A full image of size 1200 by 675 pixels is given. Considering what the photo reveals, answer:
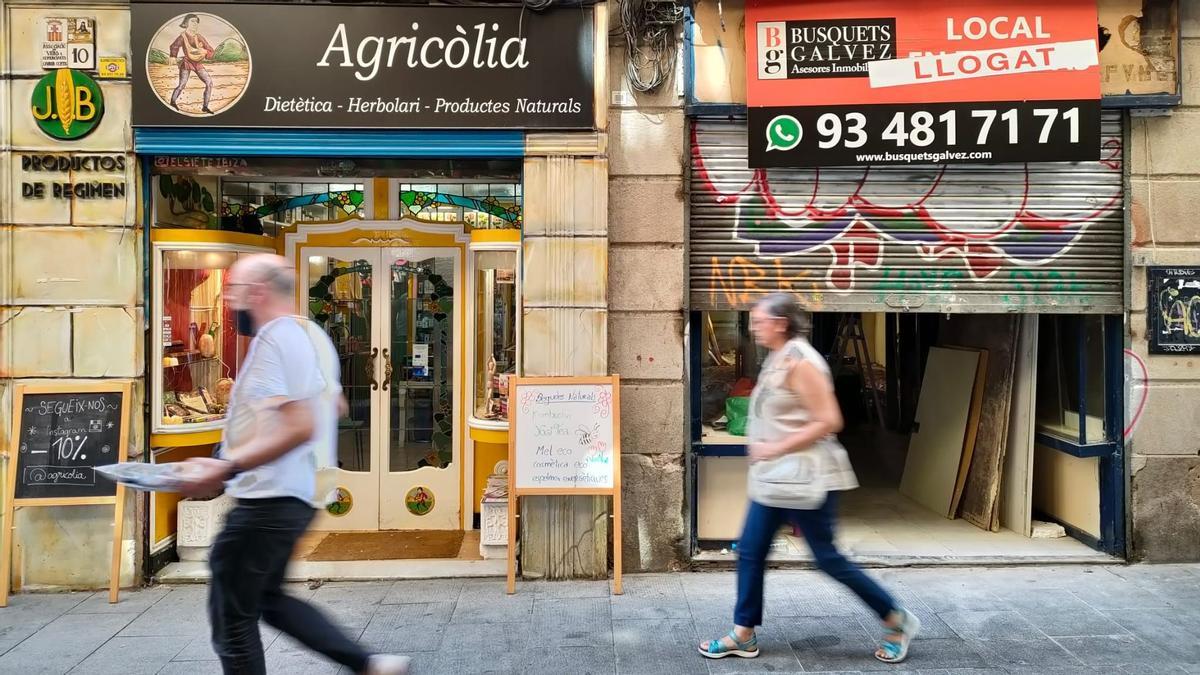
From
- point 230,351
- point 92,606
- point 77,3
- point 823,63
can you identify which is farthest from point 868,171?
point 92,606

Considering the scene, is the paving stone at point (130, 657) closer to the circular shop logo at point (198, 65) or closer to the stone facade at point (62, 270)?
the stone facade at point (62, 270)

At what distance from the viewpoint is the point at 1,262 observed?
5.39 metres

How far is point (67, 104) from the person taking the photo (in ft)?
17.7

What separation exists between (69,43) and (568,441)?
4.09 m

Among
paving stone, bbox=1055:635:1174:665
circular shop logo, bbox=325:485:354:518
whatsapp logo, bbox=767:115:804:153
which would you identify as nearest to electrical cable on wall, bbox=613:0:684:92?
whatsapp logo, bbox=767:115:804:153

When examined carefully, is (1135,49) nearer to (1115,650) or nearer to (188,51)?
(1115,650)

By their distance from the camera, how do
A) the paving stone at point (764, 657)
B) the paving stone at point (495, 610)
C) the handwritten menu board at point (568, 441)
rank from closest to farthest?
the paving stone at point (764, 657), the paving stone at point (495, 610), the handwritten menu board at point (568, 441)

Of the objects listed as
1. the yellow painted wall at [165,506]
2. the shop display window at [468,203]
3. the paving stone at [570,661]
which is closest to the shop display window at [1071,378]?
the paving stone at [570,661]

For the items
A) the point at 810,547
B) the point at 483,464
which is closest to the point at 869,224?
the point at 810,547

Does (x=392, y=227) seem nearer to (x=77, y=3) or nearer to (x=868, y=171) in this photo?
(x=77, y=3)

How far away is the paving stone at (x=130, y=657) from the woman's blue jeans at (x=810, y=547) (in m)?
2.97

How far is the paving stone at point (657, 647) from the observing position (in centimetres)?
416

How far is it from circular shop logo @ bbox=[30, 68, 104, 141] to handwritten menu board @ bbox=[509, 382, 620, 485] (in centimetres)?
331

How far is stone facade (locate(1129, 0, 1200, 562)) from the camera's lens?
225 inches
